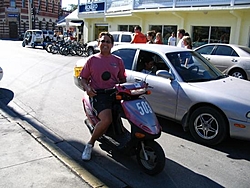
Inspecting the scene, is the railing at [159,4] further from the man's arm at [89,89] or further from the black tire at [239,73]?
the man's arm at [89,89]

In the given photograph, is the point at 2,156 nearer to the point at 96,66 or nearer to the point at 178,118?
the point at 96,66

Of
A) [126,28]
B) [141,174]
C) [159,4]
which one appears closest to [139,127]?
[141,174]

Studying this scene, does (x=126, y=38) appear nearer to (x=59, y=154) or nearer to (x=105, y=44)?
(x=105, y=44)

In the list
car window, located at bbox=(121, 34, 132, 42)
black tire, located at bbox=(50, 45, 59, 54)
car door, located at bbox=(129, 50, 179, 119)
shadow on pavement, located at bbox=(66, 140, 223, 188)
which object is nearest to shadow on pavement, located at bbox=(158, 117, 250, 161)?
car door, located at bbox=(129, 50, 179, 119)

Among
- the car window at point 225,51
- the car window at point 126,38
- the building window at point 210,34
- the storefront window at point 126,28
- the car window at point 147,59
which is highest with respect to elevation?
the storefront window at point 126,28

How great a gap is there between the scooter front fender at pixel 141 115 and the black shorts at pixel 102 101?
0.25m

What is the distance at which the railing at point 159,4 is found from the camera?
1351cm

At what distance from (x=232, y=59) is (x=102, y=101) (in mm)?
7958

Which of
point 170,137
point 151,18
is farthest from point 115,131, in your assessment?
point 151,18

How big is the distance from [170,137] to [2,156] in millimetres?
2716

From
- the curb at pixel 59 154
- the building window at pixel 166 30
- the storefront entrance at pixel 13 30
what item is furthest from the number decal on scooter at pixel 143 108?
the storefront entrance at pixel 13 30

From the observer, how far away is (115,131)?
3.87 metres

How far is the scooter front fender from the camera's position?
10.8 feet

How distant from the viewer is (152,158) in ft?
11.2
